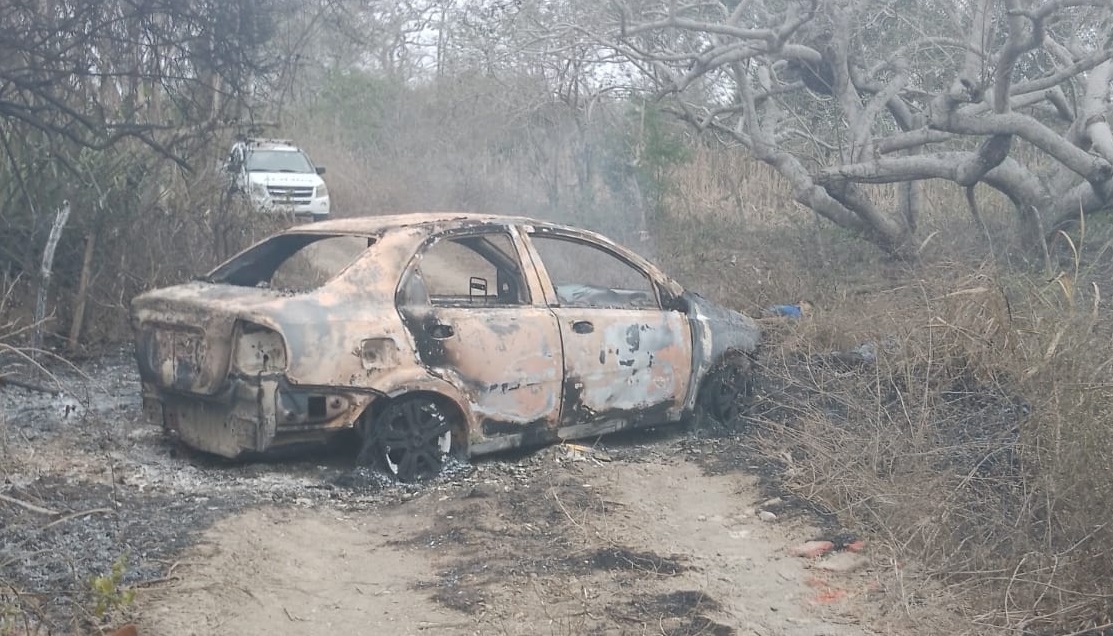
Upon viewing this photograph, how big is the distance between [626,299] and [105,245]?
5029mm

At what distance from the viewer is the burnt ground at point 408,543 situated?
451cm

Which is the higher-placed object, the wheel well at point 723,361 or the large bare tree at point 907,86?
the large bare tree at point 907,86

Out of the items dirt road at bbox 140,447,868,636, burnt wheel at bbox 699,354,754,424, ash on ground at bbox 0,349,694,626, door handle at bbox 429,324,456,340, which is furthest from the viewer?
burnt wheel at bbox 699,354,754,424

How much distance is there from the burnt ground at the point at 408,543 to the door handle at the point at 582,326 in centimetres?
75

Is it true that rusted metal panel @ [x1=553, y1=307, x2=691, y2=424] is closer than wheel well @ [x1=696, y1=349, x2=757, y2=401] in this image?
Yes

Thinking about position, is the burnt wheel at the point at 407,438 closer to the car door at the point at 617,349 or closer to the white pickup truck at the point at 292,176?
the car door at the point at 617,349

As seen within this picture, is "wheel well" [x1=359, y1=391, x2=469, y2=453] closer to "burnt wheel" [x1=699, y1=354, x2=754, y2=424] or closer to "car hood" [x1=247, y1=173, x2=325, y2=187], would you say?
"burnt wheel" [x1=699, y1=354, x2=754, y2=424]

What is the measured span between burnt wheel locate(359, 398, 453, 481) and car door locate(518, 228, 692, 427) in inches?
34.2

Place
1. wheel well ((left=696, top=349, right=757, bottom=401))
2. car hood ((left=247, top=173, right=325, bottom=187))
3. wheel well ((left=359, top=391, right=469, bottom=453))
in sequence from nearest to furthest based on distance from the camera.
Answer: wheel well ((left=359, top=391, right=469, bottom=453)) < wheel well ((left=696, top=349, right=757, bottom=401)) < car hood ((left=247, top=173, right=325, bottom=187))

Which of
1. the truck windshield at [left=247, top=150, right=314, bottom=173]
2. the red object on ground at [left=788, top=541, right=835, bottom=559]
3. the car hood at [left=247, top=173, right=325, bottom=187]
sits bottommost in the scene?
the red object on ground at [left=788, top=541, right=835, bottom=559]

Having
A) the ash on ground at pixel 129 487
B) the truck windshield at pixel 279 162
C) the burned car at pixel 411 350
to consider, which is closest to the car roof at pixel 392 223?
the burned car at pixel 411 350

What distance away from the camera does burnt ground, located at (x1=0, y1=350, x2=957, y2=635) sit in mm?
4512

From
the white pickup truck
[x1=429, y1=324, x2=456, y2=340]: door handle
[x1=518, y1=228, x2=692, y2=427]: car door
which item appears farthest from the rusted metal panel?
the white pickup truck

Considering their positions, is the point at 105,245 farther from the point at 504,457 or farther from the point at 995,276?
the point at 995,276
